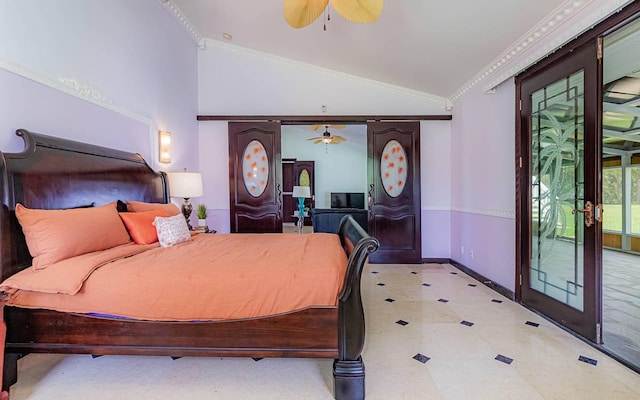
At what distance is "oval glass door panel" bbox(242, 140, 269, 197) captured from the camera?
16.4 feet

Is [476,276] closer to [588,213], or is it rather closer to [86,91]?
[588,213]

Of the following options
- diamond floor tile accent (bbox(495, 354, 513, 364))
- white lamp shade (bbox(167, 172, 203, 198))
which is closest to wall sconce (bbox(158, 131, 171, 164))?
white lamp shade (bbox(167, 172, 203, 198))

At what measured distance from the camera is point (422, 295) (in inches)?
137

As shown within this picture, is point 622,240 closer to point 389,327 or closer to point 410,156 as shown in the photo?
point 410,156

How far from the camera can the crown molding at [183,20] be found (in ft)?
12.6

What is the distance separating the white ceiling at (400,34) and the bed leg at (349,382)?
9.97 feet

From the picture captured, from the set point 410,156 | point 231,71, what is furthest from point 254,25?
point 410,156

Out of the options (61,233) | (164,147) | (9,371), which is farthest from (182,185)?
(9,371)

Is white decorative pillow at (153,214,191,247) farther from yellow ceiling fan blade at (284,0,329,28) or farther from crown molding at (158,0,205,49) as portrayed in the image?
crown molding at (158,0,205,49)

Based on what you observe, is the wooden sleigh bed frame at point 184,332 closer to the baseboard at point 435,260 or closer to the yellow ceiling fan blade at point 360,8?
the yellow ceiling fan blade at point 360,8

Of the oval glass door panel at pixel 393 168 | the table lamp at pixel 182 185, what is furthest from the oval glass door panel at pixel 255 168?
the oval glass door panel at pixel 393 168

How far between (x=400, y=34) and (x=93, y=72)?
309 cm

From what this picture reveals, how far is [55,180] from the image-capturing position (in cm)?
222

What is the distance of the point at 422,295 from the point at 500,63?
2.77m
